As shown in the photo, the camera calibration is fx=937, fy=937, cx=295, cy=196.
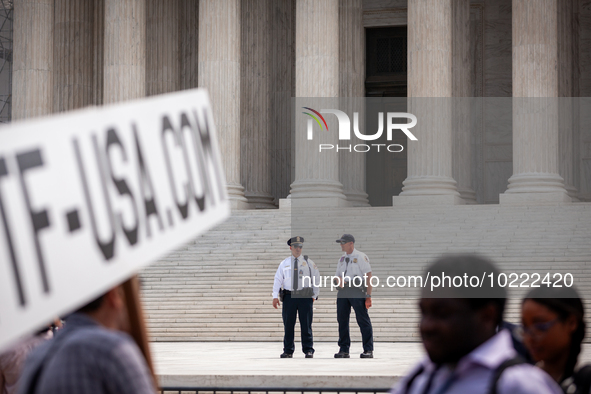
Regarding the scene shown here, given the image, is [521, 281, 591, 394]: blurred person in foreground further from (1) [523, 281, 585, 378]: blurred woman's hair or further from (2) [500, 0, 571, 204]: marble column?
(2) [500, 0, 571, 204]: marble column

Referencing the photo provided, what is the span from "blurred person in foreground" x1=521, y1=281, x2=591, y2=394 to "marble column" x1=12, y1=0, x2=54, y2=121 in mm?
32403

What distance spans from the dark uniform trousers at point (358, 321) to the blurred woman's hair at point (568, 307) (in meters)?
11.0

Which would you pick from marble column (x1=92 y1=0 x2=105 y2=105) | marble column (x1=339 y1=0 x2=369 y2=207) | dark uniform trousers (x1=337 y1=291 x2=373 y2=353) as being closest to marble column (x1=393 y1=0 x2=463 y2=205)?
marble column (x1=339 y1=0 x2=369 y2=207)

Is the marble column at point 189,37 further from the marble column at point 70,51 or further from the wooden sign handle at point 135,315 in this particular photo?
the wooden sign handle at point 135,315

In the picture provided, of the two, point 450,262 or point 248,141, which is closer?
point 450,262

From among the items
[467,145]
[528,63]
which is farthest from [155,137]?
[467,145]

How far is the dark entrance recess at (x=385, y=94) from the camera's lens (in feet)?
129

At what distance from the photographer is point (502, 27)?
39375mm

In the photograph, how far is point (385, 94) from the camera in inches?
1551

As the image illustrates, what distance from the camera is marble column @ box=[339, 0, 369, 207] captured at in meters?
35.2

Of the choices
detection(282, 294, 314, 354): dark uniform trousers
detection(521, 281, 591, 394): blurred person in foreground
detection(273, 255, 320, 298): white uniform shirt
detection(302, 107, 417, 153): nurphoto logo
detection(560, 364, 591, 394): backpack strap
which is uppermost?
detection(302, 107, 417, 153): nurphoto logo

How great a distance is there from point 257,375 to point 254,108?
87.1ft

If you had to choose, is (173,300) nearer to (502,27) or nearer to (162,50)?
(162,50)

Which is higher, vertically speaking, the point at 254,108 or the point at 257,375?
the point at 254,108
